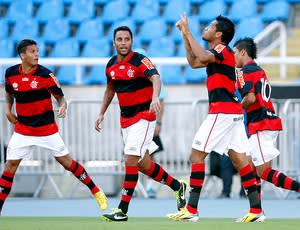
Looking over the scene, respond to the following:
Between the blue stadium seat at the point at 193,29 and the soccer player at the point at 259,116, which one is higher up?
the blue stadium seat at the point at 193,29

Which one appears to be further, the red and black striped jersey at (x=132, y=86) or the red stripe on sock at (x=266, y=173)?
the red stripe on sock at (x=266, y=173)

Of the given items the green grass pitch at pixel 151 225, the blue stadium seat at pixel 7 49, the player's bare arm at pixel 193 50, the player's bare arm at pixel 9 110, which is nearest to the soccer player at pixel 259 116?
the player's bare arm at pixel 193 50

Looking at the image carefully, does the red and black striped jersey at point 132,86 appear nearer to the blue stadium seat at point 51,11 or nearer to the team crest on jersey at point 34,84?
the team crest on jersey at point 34,84

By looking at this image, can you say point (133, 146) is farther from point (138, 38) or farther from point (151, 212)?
point (138, 38)

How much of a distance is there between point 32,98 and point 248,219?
2.80m

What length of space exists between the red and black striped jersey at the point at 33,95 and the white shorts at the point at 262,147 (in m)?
2.20

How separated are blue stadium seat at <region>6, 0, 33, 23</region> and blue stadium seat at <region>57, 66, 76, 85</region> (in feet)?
6.87

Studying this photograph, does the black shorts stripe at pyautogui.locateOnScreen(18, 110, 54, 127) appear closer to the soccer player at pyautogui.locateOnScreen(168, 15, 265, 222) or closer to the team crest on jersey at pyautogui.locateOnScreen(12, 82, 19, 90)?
the team crest on jersey at pyautogui.locateOnScreen(12, 82, 19, 90)

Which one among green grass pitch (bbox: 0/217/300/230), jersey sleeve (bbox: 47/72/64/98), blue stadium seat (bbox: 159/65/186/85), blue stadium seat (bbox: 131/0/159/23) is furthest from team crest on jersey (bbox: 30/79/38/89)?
blue stadium seat (bbox: 131/0/159/23)

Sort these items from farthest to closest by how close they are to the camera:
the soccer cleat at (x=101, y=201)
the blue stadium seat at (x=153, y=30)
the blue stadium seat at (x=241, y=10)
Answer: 1. the blue stadium seat at (x=153, y=30)
2. the blue stadium seat at (x=241, y=10)
3. the soccer cleat at (x=101, y=201)

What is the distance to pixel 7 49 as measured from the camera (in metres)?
20.0

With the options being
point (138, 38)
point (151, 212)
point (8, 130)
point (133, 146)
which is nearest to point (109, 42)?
point (138, 38)

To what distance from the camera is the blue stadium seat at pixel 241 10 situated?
19781 mm

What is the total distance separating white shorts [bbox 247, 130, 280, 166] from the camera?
10359 mm
